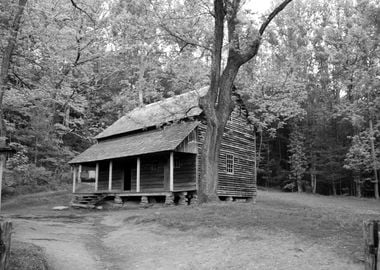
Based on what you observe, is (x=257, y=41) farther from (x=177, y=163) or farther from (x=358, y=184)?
(x=358, y=184)

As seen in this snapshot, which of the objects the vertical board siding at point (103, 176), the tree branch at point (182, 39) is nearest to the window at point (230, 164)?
the vertical board siding at point (103, 176)

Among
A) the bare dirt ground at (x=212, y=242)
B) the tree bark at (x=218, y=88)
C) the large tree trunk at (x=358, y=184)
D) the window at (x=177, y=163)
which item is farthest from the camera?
the large tree trunk at (x=358, y=184)

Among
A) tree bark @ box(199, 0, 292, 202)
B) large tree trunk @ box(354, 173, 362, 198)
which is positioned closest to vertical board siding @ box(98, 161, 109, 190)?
tree bark @ box(199, 0, 292, 202)

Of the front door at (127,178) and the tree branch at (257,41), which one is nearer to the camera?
the tree branch at (257,41)

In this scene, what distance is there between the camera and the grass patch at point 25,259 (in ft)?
23.2

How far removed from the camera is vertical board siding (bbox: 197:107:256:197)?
995 inches

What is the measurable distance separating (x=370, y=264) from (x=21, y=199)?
92.8 ft

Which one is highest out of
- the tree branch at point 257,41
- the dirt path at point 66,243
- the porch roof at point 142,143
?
the tree branch at point 257,41

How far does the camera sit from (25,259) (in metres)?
7.40

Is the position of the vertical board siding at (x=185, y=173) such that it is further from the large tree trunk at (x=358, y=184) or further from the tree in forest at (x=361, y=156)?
the large tree trunk at (x=358, y=184)

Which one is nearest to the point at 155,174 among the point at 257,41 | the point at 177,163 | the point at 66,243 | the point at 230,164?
the point at 177,163

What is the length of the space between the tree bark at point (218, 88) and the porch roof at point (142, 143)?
A: 4.06 metres

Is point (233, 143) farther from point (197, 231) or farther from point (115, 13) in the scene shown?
point (197, 231)

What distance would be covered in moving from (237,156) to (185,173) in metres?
4.89
